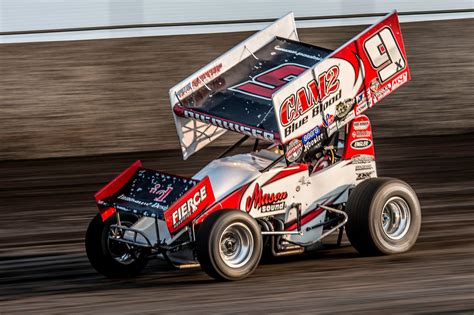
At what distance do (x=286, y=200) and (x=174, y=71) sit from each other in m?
7.24

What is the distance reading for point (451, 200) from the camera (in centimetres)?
1248

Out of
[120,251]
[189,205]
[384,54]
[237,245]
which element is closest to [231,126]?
[189,205]

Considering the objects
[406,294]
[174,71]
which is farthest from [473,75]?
[406,294]

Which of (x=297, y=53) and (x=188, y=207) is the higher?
(x=297, y=53)

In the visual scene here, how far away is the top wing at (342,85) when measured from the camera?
9094mm

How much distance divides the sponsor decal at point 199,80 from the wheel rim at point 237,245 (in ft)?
5.90

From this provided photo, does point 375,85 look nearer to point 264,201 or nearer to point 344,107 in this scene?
point 344,107

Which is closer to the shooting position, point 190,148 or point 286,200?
point 286,200

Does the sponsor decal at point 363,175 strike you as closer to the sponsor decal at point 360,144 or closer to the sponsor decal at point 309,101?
the sponsor decal at point 360,144

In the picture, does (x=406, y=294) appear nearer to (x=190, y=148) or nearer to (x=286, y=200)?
(x=286, y=200)

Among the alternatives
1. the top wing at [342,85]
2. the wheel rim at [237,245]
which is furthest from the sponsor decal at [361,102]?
the wheel rim at [237,245]

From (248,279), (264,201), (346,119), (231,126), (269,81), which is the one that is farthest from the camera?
(269,81)

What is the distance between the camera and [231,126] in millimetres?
9297

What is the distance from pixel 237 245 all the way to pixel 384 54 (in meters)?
2.58
